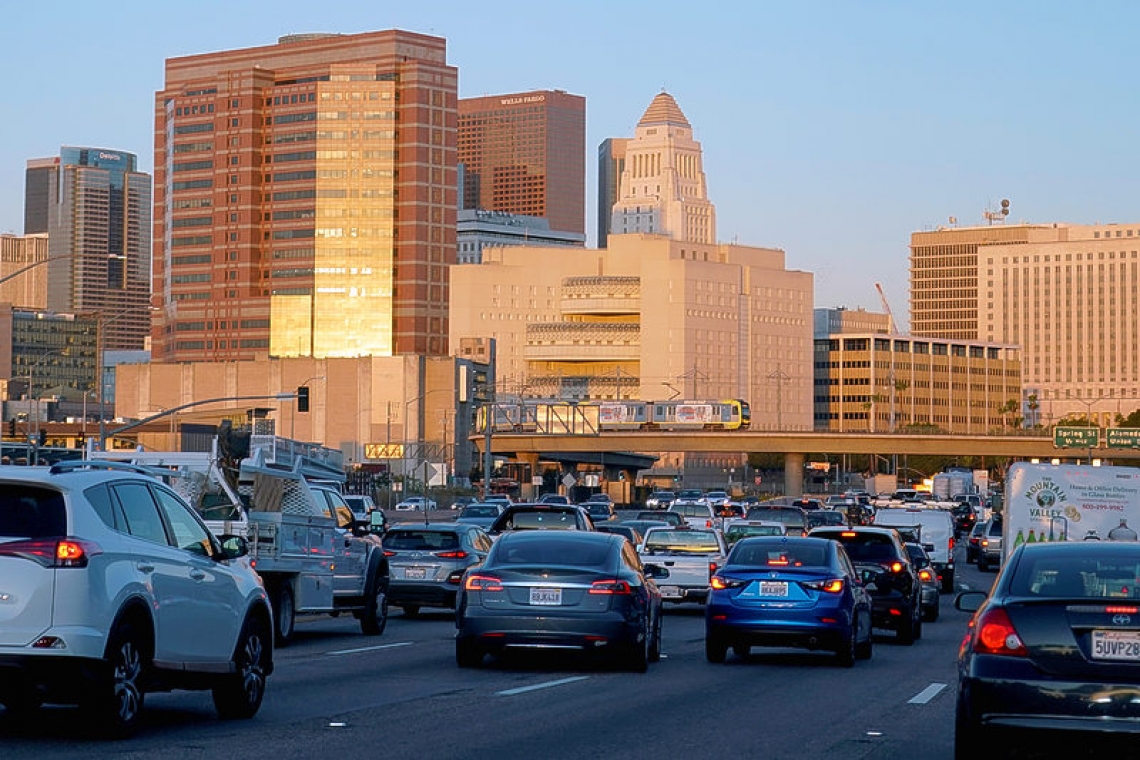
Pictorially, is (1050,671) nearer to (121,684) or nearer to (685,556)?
(121,684)

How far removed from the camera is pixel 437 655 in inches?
902

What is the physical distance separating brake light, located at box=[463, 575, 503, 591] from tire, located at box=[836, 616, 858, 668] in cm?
440

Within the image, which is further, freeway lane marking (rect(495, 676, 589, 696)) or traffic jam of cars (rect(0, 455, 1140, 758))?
freeway lane marking (rect(495, 676, 589, 696))

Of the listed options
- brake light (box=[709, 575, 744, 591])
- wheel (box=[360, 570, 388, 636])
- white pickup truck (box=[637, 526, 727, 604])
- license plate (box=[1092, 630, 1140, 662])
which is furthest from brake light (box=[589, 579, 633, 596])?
white pickup truck (box=[637, 526, 727, 604])

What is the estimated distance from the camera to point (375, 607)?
1068 inches

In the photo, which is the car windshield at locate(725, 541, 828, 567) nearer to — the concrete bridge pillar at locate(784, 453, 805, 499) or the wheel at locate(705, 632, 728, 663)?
the wheel at locate(705, 632, 728, 663)

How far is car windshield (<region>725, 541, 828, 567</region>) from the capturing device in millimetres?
22328

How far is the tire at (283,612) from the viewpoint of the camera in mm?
23797

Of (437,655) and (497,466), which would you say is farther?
(497,466)

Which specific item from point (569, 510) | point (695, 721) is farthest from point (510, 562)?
point (569, 510)

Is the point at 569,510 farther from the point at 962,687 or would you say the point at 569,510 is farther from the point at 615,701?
the point at 962,687

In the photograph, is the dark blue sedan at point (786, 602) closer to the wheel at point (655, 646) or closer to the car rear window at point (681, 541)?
the wheel at point (655, 646)

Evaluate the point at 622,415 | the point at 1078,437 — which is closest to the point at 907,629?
the point at 1078,437

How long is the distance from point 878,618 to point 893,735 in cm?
1229
